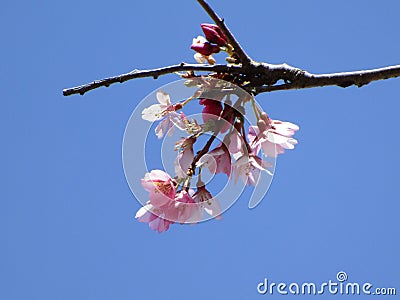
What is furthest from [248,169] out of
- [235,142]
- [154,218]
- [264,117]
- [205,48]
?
[205,48]

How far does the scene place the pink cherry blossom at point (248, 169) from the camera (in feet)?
5.11

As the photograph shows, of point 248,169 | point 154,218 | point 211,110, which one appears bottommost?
point 154,218

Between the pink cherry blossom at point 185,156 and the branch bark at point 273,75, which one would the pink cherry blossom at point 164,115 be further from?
the branch bark at point 273,75

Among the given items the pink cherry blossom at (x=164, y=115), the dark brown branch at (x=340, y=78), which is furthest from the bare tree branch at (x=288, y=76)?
the pink cherry blossom at (x=164, y=115)

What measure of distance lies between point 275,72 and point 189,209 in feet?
1.51

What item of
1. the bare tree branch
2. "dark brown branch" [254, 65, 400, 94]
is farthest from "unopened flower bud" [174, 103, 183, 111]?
"dark brown branch" [254, 65, 400, 94]

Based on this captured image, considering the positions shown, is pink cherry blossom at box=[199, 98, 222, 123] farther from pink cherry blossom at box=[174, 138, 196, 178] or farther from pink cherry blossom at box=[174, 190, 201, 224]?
pink cherry blossom at box=[174, 190, 201, 224]

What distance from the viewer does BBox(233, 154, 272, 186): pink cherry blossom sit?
156 cm

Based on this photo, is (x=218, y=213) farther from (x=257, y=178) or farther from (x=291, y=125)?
(x=291, y=125)

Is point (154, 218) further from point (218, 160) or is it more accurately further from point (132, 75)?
point (132, 75)

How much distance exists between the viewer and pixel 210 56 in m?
1.76

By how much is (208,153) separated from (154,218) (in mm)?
259

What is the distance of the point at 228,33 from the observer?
4.84ft

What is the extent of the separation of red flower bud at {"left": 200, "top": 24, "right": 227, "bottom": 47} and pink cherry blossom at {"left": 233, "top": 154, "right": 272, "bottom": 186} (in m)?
0.38
